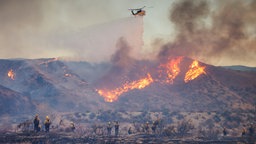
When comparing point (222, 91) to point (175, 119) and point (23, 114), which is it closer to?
point (175, 119)

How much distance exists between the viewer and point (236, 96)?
7638 inches

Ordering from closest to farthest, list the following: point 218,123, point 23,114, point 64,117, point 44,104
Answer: point 218,123
point 64,117
point 23,114
point 44,104

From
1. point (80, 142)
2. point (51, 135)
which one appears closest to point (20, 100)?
point (51, 135)

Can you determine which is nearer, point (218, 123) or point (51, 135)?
point (51, 135)

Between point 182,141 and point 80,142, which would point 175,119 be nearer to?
point 182,141

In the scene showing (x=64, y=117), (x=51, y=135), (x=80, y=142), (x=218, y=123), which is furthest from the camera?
(x=64, y=117)

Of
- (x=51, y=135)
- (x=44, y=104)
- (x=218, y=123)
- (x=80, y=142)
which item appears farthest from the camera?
(x=44, y=104)

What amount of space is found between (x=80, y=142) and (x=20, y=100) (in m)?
101

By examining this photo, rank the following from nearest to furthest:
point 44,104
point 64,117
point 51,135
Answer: point 51,135
point 64,117
point 44,104

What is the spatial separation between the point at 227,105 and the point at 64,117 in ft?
298

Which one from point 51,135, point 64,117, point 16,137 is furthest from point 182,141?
point 64,117

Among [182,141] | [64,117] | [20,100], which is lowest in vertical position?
[182,141]

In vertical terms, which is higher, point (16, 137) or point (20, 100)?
point (20, 100)

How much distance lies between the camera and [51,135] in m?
111
